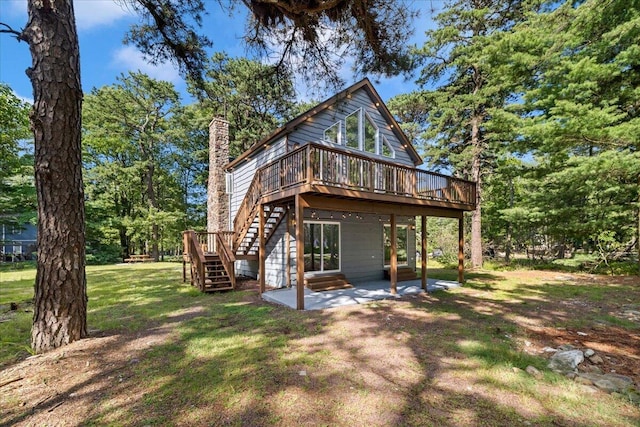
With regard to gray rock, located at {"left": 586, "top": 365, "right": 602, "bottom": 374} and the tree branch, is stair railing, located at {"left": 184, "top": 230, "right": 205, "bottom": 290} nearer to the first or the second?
the tree branch

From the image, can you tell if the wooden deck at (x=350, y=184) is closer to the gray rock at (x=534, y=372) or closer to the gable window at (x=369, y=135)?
the gable window at (x=369, y=135)

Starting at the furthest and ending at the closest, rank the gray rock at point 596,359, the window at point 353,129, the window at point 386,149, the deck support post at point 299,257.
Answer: the window at point 386,149 < the window at point 353,129 < the deck support post at point 299,257 < the gray rock at point 596,359

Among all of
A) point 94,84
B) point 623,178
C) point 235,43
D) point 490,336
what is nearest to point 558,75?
point 623,178

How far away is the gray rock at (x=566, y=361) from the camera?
12.6 ft

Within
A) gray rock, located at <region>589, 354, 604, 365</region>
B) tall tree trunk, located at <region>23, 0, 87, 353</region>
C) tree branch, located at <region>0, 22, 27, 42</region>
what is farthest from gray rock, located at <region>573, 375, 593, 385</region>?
tree branch, located at <region>0, 22, 27, 42</region>

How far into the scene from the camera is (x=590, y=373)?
3.71 metres

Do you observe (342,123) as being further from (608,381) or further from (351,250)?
(608,381)

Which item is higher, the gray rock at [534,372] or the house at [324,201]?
the house at [324,201]

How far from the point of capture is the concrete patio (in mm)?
7375

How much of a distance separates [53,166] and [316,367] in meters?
4.79

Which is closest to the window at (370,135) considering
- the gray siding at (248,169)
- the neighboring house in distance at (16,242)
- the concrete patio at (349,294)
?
the gray siding at (248,169)

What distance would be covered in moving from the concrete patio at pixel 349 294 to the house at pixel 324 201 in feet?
1.30

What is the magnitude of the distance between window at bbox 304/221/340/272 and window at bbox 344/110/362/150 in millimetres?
3370

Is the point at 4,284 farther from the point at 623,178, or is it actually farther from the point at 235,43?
the point at 623,178
